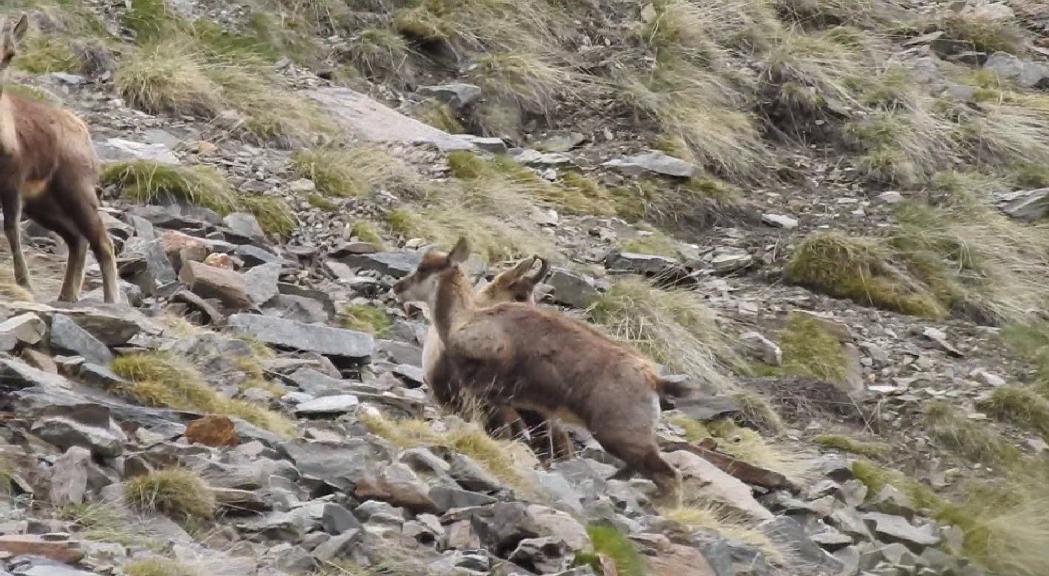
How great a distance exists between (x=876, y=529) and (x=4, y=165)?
4.60m

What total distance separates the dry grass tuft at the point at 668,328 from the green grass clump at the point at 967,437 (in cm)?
138

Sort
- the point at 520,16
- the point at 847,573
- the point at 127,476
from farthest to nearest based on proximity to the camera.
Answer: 1. the point at 520,16
2. the point at 847,573
3. the point at 127,476

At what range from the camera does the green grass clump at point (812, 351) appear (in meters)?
11.9

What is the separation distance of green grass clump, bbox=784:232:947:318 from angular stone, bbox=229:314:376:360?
530cm

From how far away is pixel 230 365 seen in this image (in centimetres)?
805

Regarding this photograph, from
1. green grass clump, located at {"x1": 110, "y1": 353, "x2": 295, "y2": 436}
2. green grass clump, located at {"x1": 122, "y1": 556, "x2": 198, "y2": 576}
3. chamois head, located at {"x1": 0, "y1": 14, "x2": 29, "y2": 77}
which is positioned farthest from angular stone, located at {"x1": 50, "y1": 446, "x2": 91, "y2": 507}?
chamois head, located at {"x1": 0, "y1": 14, "x2": 29, "y2": 77}

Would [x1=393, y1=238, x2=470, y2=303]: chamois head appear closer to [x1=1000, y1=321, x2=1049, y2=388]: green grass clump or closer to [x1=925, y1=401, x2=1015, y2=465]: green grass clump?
[x1=925, y1=401, x2=1015, y2=465]: green grass clump

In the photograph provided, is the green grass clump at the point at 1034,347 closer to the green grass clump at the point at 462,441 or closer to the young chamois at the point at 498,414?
the young chamois at the point at 498,414

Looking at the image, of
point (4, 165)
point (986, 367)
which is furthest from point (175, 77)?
point (986, 367)

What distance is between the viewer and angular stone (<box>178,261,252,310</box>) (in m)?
9.41

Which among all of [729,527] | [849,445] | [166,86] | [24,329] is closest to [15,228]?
[24,329]

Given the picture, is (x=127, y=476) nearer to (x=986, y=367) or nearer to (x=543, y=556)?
(x=543, y=556)

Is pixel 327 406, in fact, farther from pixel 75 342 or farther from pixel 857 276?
pixel 857 276

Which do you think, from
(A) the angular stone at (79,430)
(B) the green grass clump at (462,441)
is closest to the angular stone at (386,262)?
(B) the green grass clump at (462,441)
